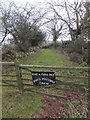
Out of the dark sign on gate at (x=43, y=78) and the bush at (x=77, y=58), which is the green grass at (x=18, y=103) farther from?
the bush at (x=77, y=58)

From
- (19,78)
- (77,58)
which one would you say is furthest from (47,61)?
(19,78)

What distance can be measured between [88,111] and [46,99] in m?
1.26

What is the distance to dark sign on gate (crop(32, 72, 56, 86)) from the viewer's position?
19.4 ft

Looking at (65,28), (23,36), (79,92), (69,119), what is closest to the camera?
(69,119)

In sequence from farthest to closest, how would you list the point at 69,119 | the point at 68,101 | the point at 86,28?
the point at 86,28, the point at 68,101, the point at 69,119

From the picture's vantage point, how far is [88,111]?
17.0 ft

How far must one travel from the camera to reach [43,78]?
603 cm

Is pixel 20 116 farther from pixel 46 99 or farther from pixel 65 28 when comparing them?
pixel 65 28

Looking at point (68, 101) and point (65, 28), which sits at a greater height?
point (65, 28)

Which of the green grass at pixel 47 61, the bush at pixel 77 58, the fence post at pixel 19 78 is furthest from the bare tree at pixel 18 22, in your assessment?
the fence post at pixel 19 78

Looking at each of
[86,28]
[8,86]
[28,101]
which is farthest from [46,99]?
[86,28]

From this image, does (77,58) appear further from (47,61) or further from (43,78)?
(43,78)

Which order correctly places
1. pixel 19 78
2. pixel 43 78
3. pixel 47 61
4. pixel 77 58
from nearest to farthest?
pixel 43 78 < pixel 19 78 < pixel 77 58 < pixel 47 61

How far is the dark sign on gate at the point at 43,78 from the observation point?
5.91m
